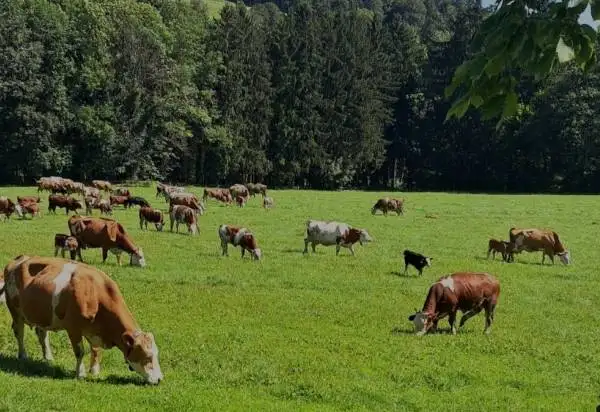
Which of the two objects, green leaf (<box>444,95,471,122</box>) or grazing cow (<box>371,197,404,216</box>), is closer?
green leaf (<box>444,95,471,122</box>)

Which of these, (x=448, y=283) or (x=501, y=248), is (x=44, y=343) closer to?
(x=448, y=283)

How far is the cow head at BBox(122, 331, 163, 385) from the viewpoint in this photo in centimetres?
1009

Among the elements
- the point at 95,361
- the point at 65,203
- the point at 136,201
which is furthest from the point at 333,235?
the point at 136,201

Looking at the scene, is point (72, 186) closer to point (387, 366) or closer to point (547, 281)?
point (547, 281)

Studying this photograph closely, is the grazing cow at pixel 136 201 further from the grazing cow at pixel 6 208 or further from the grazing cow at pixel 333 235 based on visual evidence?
the grazing cow at pixel 333 235

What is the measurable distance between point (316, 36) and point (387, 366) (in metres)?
69.6

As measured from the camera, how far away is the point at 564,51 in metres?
3.30

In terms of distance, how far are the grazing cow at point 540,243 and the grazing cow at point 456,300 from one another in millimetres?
11229

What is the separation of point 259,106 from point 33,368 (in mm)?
62833

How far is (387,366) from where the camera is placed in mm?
11836

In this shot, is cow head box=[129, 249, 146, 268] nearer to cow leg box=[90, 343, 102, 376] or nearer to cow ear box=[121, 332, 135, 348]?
cow leg box=[90, 343, 102, 376]

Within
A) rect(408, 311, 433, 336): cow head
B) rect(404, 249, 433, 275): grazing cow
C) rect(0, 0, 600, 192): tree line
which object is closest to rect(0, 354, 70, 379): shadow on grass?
rect(408, 311, 433, 336): cow head

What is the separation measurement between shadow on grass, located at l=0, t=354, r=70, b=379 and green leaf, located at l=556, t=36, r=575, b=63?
890 centimetres

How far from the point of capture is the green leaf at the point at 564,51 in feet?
10.8
